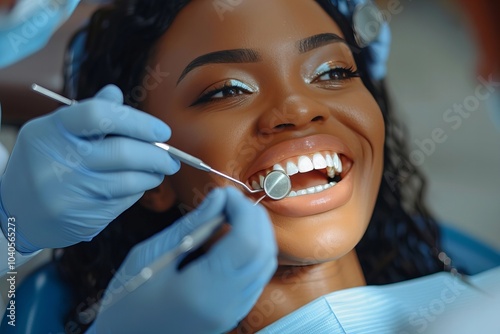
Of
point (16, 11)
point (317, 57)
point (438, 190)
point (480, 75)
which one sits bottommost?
point (438, 190)

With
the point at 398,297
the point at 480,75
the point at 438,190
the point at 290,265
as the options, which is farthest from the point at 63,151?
the point at 480,75

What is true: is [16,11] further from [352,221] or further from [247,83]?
[352,221]

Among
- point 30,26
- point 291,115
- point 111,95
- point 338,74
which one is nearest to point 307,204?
point 291,115

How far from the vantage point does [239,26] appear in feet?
3.34

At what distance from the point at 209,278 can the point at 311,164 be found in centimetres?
29

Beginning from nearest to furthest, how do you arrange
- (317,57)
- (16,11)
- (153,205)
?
(317,57), (153,205), (16,11)

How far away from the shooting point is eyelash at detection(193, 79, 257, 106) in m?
1.02

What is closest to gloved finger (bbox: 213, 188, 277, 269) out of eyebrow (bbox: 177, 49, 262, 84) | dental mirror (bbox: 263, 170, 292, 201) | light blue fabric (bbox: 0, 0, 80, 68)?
dental mirror (bbox: 263, 170, 292, 201)

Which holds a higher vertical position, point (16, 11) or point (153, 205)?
point (16, 11)

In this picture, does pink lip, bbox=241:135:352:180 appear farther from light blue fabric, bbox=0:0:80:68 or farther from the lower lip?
light blue fabric, bbox=0:0:80:68

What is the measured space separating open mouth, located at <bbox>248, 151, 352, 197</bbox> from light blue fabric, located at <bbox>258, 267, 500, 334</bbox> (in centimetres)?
18

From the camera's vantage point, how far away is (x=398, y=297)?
1085mm

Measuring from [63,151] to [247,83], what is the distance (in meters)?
0.30

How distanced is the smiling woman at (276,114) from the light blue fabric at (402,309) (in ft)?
0.11
